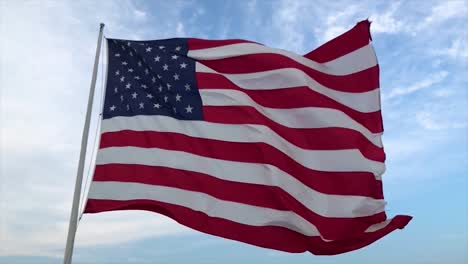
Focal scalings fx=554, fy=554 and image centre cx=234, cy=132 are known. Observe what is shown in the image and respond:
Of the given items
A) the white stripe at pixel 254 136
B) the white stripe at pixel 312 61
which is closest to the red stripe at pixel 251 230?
the white stripe at pixel 254 136

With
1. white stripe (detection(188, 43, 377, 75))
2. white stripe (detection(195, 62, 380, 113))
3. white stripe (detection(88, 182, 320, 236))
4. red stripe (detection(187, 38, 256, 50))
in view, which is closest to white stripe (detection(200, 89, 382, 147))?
white stripe (detection(195, 62, 380, 113))

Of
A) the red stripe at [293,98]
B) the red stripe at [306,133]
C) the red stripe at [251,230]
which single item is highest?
the red stripe at [293,98]

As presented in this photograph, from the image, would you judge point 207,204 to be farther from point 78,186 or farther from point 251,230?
point 78,186

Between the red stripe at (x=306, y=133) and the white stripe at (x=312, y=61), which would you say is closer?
the red stripe at (x=306, y=133)

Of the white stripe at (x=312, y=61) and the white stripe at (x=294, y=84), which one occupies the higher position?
the white stripe at (x=312, y=61)

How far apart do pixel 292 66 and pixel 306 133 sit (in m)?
1.46

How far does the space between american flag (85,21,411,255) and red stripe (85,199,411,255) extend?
0.02 m

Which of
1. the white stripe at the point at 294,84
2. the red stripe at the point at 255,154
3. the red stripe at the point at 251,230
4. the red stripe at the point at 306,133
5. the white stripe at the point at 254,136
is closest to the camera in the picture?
the red stripe at the point at 251,230

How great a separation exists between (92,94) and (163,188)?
219 cm

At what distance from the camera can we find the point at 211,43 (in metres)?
12.2

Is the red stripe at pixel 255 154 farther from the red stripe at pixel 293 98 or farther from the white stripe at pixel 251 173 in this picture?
the red stripe at pixel 293 98

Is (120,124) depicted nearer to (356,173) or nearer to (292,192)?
(292,192)

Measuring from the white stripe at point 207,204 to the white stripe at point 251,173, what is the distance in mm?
446

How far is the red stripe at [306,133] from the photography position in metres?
11.2
